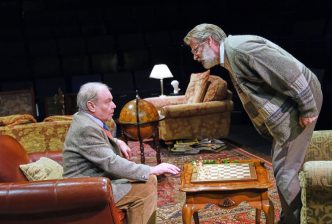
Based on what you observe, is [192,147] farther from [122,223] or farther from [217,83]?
[122,223]

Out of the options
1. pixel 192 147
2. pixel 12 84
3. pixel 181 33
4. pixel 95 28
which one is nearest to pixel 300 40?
pixel 181 33

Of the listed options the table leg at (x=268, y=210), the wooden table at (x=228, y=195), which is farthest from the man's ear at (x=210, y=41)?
the table leg at (x=268, y=210)

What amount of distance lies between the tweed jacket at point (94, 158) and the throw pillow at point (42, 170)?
1.03 ft

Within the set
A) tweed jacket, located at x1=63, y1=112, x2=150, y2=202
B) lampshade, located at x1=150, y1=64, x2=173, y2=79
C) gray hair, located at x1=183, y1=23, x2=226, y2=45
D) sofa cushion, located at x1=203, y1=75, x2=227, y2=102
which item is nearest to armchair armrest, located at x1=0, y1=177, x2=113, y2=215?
tweed jacket, located at x1=63, y1=112, x2=150, y2=202

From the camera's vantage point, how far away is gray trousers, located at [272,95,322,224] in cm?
258

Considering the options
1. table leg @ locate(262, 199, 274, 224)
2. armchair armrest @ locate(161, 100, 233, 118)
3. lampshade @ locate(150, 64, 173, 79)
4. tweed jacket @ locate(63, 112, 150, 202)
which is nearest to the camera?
Result: table leg @ locate(262, 199, 274, 224)

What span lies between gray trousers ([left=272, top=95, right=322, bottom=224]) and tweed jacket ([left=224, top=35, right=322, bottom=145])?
49mm

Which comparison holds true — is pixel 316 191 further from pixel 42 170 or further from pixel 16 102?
pixel 16 102

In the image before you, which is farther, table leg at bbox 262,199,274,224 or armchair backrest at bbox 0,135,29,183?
armchair backrest at bbox 0,135,29,183

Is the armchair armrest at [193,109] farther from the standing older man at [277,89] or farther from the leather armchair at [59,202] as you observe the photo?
the leather armchair at [59,202]

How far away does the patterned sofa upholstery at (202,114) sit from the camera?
6.01m

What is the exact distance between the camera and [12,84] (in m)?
8.85

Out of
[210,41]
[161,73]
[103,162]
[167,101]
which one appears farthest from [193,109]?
[103,162]

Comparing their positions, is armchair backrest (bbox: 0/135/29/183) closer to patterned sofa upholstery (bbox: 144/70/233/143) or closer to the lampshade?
patterned sofa upholstery (bbox: 144/70/233/143)
